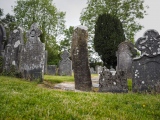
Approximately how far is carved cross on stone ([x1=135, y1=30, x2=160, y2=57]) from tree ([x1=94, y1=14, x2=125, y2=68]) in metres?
13.6

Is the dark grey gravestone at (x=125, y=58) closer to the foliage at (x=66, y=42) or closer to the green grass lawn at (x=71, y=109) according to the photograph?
the green grass lawn at (x=71, y=109)

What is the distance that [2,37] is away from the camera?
46.2 feet

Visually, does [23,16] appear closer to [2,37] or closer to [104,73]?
[2,37]

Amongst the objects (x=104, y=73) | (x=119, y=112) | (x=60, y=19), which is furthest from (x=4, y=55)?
(x=60, y=19)

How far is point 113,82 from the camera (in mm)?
8891

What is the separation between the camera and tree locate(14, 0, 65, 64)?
3788cm

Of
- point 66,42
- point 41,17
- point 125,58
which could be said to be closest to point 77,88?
point 125,58

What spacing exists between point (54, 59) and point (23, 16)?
10.5 m

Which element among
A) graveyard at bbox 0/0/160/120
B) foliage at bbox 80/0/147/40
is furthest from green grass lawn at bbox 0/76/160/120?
foliage at bbox 80/0/147/40

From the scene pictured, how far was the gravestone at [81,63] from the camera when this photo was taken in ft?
31.9


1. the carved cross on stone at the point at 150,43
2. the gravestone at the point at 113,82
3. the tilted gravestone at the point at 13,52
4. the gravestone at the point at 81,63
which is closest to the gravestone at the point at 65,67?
the tilted gravestone at the point at 13,52

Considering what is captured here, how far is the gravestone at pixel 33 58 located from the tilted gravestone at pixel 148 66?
17.4ft

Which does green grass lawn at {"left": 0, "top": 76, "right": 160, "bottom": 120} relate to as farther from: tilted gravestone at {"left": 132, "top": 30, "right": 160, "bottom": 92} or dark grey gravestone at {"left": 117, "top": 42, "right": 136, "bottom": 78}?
dark grey gravestone at {"left": 117, "top": 42, "right": 136, "bottom": 78}

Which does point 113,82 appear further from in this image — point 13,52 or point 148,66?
point 13,52
